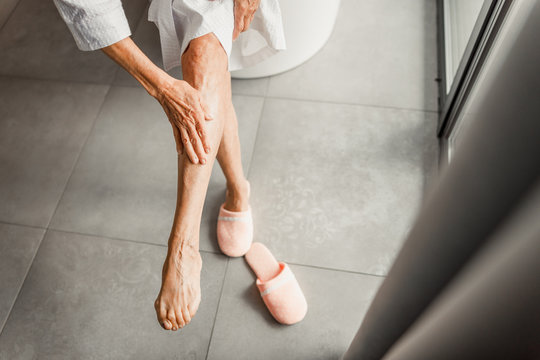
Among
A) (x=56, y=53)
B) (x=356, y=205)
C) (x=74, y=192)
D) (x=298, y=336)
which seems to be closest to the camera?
(x=298, y=336)

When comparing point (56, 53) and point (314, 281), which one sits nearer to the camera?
point (314, 281)

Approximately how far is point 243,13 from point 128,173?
2.29ft

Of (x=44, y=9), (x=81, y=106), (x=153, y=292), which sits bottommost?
(x=153, y=292)

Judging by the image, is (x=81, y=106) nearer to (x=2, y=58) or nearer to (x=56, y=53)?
(x=56, y=53)

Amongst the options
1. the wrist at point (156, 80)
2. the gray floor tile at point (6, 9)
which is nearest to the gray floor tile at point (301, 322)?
the wrist at point (156, 80)

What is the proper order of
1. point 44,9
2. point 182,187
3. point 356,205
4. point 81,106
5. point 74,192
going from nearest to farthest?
point 182,187 < point 356,205 < point 74,192 < point 81,106 < point 44,9

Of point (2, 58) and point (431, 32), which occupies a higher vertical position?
point (431, 32)

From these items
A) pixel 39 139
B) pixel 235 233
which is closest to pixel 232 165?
pixel 235 233

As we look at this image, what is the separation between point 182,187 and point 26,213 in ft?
2.49

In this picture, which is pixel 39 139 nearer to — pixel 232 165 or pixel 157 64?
pixel 157 64

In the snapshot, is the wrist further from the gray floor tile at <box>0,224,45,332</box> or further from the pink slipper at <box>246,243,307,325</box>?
the gray floor tile at <box>0,224,45,332</box>

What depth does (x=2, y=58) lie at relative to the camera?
1.75 m

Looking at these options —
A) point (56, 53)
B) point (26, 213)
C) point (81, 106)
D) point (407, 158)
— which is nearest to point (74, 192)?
point (26, 213)

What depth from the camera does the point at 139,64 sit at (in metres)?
0.99
